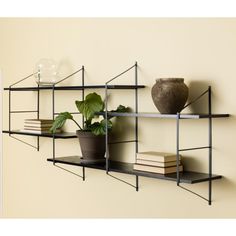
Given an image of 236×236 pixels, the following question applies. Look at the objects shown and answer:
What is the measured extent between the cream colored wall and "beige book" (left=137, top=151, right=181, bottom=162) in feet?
0.35

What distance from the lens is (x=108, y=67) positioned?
2676mm

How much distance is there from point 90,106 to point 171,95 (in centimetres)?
51

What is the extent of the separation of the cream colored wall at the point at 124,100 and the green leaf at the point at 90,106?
11 cm

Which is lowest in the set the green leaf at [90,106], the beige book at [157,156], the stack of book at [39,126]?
the beige book at [157,156]

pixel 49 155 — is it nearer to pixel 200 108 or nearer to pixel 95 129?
pixel 95 129

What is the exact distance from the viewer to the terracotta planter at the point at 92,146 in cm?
258

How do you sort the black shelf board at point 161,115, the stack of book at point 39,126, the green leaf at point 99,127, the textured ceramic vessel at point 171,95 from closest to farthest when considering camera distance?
the black shelf board at point 161,115, the textured ceramic vessel at point 171,95, the green leaf at point 99,127, the stack of book at point 39,126

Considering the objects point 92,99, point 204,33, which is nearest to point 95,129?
point 92,99

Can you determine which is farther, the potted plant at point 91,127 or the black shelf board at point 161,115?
the potted plant at point 91,127

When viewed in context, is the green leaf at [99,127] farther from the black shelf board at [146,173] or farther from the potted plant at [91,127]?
the black shelf board at [146,173]

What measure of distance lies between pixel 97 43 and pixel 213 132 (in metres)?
0.86

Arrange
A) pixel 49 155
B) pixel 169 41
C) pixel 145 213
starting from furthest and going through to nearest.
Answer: pixel 49 155 < pixel 145 213 < pixel 169 41

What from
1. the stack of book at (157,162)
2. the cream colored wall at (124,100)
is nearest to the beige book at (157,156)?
the stack of book at (157,162)

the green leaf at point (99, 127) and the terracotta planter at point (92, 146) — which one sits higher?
the green leaf at point (99, 127)
